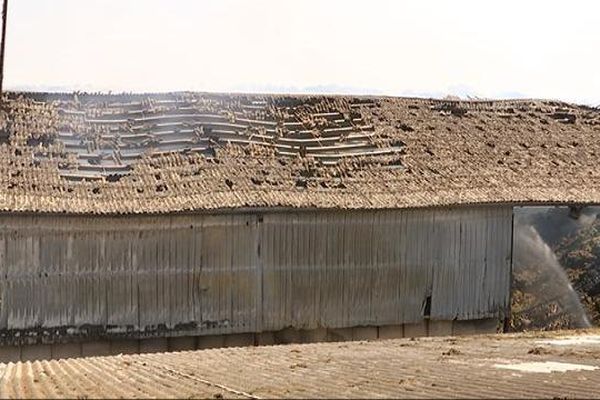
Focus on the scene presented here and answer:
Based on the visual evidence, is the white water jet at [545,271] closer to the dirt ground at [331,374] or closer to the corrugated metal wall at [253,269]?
the corrugated metal wall at [253,269]

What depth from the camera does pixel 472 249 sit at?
21.1 meters

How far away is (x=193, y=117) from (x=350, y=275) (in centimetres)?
519

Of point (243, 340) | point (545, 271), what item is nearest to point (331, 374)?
point (243, 340)

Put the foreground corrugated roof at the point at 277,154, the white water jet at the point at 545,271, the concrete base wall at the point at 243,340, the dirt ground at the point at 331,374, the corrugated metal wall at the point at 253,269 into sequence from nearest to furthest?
the dirt ground at the point at 331,374 < the corrugated metal wall at the point at 253,269 < the concrete base wall at the point at 243,340 < the foreground corrugated roof at the point at 277,154 < the white water jet at the point at 545,271

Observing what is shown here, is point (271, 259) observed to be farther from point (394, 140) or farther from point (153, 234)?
point (394, 140)

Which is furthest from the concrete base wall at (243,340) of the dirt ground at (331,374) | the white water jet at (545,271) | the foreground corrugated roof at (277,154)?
the dirt ground at (331,374)

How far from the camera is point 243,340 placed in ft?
62.5

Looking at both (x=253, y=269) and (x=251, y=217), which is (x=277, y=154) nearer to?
(x=251, y=217)

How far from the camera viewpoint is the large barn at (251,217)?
1736 cm

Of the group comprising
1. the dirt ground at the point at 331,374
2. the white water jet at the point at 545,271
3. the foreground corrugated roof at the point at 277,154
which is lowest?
the dirt ground at the point at 331,374

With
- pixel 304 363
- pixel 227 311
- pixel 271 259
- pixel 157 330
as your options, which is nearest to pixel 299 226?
pixel 271 259

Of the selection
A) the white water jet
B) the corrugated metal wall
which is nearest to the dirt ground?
the corrugated metal wall

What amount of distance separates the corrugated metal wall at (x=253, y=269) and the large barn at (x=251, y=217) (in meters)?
0.03

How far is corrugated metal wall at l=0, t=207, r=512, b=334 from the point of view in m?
17.1
